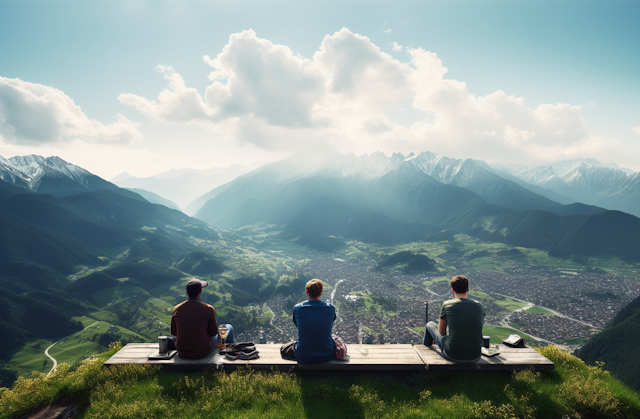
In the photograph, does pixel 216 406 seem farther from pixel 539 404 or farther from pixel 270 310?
pixel 270 310

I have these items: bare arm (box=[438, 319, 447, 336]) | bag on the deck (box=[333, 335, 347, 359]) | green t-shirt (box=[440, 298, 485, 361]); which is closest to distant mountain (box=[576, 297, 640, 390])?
green t-shirt (box=[440, 298, 485, 361])

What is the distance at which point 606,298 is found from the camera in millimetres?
117875

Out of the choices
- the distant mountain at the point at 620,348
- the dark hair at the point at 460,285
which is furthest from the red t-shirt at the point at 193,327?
the distant mountain at the point at 620,348

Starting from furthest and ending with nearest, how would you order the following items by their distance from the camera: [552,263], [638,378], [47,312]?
[552,263]
[47,312]
[638,378]

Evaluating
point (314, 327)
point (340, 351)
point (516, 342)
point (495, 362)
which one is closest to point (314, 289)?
point (314, 327)

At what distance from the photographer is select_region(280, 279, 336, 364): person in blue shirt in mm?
9586

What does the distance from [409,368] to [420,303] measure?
118 metres

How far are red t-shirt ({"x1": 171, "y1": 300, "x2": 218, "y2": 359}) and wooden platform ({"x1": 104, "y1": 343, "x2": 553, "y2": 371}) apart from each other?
39 centimetres

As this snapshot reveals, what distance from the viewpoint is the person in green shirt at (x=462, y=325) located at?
31.7ft

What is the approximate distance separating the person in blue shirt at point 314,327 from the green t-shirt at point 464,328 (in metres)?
4.50

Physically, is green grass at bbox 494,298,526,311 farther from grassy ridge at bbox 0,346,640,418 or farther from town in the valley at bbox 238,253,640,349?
grassy ridge at bbox 0,346,640,418

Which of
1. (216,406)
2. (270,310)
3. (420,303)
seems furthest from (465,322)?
Answer: (270,310)

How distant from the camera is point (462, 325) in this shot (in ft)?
31.9

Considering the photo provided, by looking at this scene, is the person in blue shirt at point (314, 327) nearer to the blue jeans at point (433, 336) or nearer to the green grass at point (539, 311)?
the blue jeans at point (433, 336)
